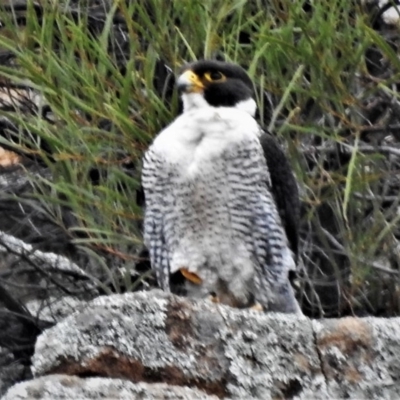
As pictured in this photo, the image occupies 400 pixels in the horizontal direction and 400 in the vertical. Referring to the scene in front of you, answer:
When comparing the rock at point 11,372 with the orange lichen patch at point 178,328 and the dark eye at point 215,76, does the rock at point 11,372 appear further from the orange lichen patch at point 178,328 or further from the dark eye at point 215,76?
the orange lichen patch at point 178,328

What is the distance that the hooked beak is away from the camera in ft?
11.6

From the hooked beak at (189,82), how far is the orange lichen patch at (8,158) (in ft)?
3.97

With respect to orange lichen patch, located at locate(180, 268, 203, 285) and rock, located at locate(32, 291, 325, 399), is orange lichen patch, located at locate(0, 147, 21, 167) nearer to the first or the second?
orange lichen patch, located at locate(180, 268, 203, 285)

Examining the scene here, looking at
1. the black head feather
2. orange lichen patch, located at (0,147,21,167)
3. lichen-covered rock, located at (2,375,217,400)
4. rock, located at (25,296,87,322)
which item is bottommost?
rock, located at (25,296,87,322)

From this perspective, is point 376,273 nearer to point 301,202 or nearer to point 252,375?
point 301,202

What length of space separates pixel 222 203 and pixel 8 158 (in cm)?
162

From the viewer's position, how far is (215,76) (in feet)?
12.0

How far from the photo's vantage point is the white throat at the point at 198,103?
3686 millimetres

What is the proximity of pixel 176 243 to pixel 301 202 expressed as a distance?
37 centimetres

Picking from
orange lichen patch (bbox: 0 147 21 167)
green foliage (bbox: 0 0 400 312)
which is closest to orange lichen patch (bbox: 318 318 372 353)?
green foliage (bbox: 0 0 400 312)

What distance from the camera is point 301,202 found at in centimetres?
364

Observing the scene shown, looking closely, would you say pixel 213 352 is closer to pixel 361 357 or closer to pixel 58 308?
pixel 361 357

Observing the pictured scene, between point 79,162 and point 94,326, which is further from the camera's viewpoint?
point 79,162

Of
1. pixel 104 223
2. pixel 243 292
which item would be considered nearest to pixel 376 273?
pixel 243 292
